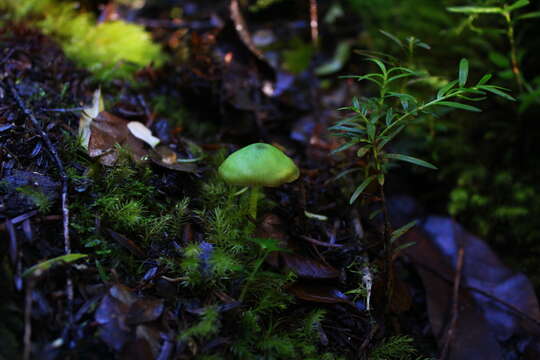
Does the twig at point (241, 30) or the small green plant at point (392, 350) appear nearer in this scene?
the small green plant at point (392, 350)

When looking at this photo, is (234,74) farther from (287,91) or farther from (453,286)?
(453,286)

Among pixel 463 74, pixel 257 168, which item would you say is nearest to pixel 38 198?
pixel 257 168

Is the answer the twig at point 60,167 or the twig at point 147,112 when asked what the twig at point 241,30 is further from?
the twig at point 60,167

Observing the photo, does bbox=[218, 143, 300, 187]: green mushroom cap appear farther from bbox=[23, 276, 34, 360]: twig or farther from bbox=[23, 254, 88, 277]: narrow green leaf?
bbox=[23, 276, 34, 360]: twig

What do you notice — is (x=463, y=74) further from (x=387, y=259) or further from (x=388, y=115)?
(x=387, y=259)

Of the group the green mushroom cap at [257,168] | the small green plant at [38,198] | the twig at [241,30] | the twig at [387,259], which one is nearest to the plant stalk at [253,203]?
the green mushroom cap at [257,168]

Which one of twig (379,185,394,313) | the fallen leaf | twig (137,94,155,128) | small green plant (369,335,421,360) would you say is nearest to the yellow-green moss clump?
twig (137,94,155,128)
